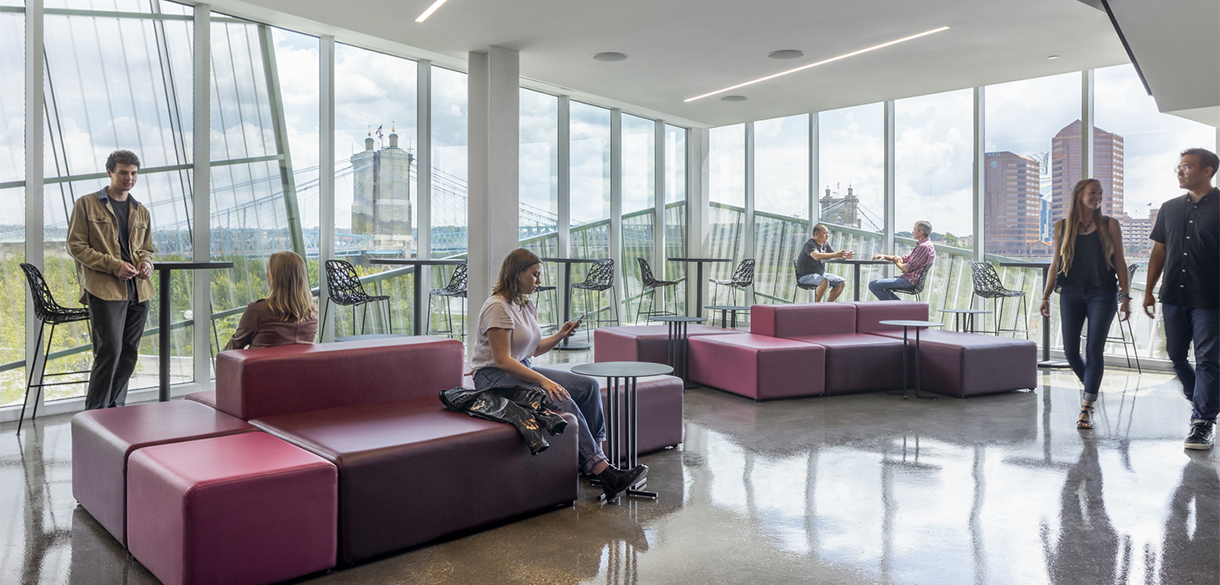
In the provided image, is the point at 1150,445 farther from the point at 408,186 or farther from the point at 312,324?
the point at 408,186

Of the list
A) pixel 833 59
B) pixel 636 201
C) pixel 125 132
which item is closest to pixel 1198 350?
pixel 833 59

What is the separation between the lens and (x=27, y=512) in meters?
3.07

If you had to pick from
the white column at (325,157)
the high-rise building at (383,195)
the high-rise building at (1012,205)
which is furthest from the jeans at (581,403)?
the high-rise building at (1012,205)

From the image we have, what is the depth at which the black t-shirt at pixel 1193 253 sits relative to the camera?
4.00 metres

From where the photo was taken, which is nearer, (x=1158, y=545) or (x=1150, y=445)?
(x=1158, y=545)

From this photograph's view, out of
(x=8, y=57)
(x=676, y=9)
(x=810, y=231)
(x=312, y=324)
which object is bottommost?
(x=312, y=324)

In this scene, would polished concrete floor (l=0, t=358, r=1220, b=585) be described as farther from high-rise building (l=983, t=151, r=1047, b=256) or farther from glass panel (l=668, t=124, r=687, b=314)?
glass panel (l=668, t=124, r=687, b=314)

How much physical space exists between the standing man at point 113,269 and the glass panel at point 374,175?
2556 mm

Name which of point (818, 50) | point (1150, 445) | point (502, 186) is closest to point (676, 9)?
point (818, 50)

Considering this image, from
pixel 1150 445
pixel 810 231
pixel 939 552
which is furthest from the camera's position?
pixel 810 231

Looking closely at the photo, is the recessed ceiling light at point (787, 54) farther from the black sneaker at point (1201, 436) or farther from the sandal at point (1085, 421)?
the black sneaker at point (1201, 436)

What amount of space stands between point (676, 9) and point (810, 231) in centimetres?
542

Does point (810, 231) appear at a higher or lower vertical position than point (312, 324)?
higher

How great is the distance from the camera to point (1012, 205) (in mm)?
8516
